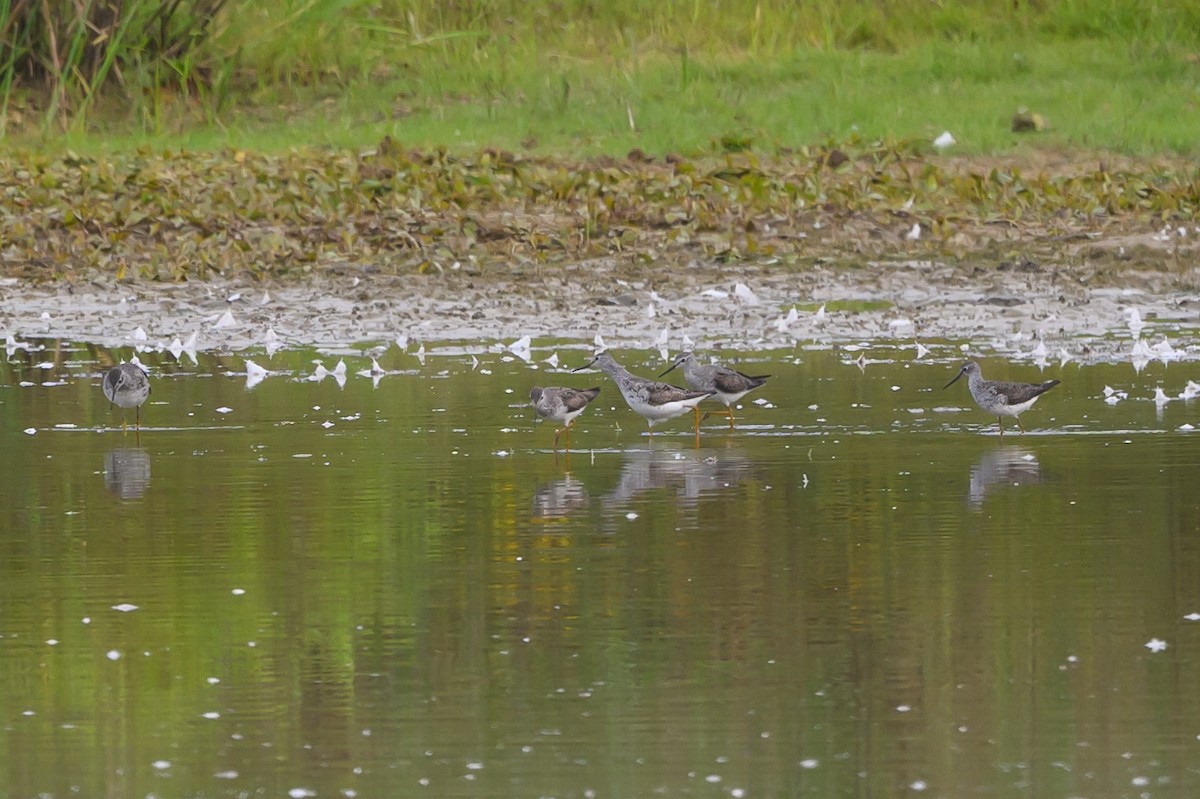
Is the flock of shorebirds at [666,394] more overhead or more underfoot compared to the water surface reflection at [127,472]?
more overhead

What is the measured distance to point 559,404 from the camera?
34.0ft

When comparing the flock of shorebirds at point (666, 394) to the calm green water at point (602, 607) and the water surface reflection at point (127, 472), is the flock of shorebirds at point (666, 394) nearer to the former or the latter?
the calm green water at point (602, 607)

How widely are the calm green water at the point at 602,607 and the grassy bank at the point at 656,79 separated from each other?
11.3 metres

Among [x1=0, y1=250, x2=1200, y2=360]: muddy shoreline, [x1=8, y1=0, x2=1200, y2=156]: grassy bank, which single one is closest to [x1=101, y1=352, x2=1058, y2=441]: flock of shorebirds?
[x1=0, y1=250, x2=1200, y2=360]: muddy shoreline

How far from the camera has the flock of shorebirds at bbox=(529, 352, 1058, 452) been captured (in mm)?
10398

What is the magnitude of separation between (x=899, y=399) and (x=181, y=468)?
3776 mm

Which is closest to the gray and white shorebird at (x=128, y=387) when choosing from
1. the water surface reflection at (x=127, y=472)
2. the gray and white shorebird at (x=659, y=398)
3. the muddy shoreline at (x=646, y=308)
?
the water surface reflection at (x=127, y=472)

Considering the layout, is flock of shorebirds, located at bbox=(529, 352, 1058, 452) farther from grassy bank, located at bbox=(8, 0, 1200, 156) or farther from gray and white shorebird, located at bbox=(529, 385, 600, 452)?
grassy bank, located at bbox=(8, 0, 1200, 156)

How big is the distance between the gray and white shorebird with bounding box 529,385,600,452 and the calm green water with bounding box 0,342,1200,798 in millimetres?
167

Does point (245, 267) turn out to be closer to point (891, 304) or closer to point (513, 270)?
point (513, 270)

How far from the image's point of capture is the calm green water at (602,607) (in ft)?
16.9

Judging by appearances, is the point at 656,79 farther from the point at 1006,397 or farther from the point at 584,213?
the point at 1006,397

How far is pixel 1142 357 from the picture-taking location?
1304cm

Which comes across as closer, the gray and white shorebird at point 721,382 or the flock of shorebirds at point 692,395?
the flock of shorebirds at point 692,395
